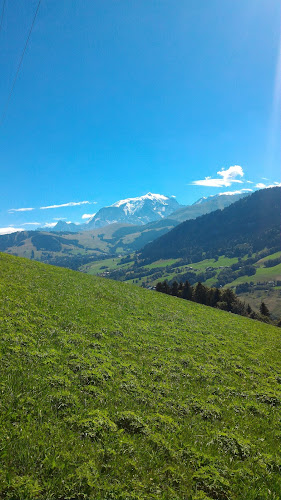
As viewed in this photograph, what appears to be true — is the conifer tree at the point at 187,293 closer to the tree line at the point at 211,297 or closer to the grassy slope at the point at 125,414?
the tree line at the point at 211,297

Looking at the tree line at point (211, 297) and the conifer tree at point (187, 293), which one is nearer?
the tree line at point (211, 297)

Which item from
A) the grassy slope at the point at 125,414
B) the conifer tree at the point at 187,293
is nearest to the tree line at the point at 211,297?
the conifer tree at the point at 187,293

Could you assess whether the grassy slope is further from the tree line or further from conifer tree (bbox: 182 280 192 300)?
the tree line

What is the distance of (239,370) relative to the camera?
57.1 feet

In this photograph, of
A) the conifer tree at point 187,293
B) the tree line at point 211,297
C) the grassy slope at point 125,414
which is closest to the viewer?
the grassy slope at point 125,414

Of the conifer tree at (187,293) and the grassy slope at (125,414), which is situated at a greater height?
the grassy slope at (125,414)

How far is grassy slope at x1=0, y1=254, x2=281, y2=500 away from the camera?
23.0 ft

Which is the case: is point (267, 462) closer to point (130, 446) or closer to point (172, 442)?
Result: point (172, 442)

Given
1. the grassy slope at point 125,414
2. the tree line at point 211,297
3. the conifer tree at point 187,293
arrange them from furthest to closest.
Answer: the conifer tree at point 187,293, the tree line at point 211,297, the grassy slope at point 125,414

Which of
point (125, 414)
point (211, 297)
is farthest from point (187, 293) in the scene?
point (125, 414)

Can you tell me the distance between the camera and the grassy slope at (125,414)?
23.0 ft

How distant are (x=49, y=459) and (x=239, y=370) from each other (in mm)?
14718

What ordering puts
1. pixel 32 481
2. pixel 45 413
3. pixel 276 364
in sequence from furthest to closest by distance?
1. pixel 276 364
2. pixel 45 413
3. pixel 32 481

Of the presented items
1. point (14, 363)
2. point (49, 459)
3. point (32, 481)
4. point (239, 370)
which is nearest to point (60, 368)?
point (14, 363)
